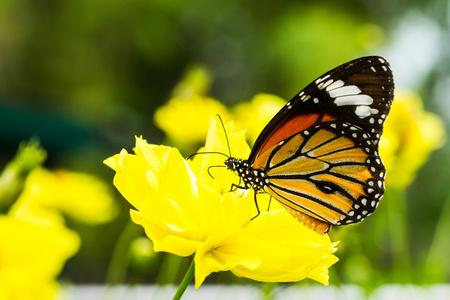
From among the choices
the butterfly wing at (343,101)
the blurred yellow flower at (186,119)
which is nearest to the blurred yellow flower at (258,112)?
the blurred yellow flower at (186,119)

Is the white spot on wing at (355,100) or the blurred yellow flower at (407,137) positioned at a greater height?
the blurred yellow flower at (407,137)

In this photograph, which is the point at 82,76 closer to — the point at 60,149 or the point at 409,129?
the point at 60,149

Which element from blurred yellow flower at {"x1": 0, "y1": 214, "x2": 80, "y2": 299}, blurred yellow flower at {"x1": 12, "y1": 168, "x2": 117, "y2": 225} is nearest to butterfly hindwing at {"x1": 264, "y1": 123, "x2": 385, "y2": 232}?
blurred yellow flower at {"x1": 0, "y1": 214, "x2": 80, "y2": 299}

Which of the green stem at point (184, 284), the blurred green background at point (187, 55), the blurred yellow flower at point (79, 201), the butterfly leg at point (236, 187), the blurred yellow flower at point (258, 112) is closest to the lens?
the green stem at point (184, 284)

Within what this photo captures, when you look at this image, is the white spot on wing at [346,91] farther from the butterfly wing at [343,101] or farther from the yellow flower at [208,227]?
the yellow flower at [208,227]

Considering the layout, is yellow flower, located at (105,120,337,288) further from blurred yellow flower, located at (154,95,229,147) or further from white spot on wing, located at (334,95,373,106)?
blurred yellow flower, located at (154,95,229,147)

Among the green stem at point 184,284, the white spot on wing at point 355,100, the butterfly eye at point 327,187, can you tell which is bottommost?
the green stem at point 184,284

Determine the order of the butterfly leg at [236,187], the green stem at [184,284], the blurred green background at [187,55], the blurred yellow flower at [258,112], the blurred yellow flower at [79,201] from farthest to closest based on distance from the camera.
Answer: the blurred green background at [187,55] < the blurred yellow flower at [79,201] < the blurred yellow flower at [258,112] < the butterfly leg at [236,187] < the green stem at [184,284]
